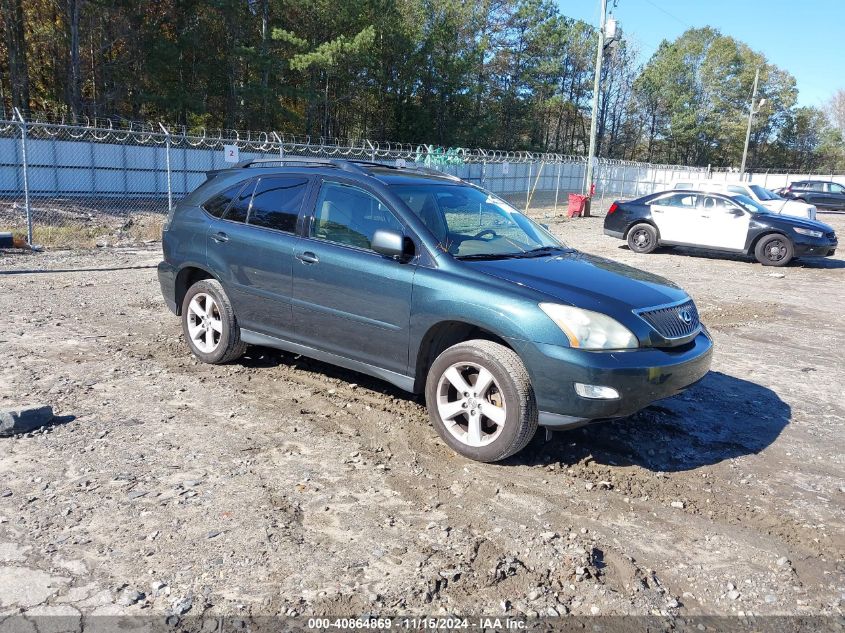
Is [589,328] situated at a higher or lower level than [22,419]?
higher

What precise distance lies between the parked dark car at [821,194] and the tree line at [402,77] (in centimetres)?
1218

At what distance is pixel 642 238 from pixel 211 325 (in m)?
12.6

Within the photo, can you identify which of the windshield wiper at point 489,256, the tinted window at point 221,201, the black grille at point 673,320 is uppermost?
the tinted window at point 221,201

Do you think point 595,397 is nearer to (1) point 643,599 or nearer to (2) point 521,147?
(1) point 643,599

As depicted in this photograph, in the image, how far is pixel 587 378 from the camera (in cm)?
383

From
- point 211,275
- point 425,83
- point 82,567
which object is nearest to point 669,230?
point 211,275

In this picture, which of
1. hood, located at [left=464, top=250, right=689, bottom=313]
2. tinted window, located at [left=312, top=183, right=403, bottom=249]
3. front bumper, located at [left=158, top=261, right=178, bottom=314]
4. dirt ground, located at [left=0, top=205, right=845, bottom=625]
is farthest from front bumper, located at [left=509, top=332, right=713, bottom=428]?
front bumper, located at [left=158, top=261, right=178, bottom=314]

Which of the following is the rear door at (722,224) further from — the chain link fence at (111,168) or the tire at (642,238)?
the chain link fence at (111,168)

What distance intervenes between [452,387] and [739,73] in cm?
8713

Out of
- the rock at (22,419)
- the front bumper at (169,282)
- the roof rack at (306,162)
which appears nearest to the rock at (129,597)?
the rock at (22,419)

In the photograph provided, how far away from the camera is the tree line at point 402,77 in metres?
33.6

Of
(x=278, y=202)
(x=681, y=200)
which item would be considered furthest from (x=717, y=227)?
(x=278, y=202)

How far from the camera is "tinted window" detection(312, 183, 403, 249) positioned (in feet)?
15.6

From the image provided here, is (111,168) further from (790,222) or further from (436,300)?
(436,300)
